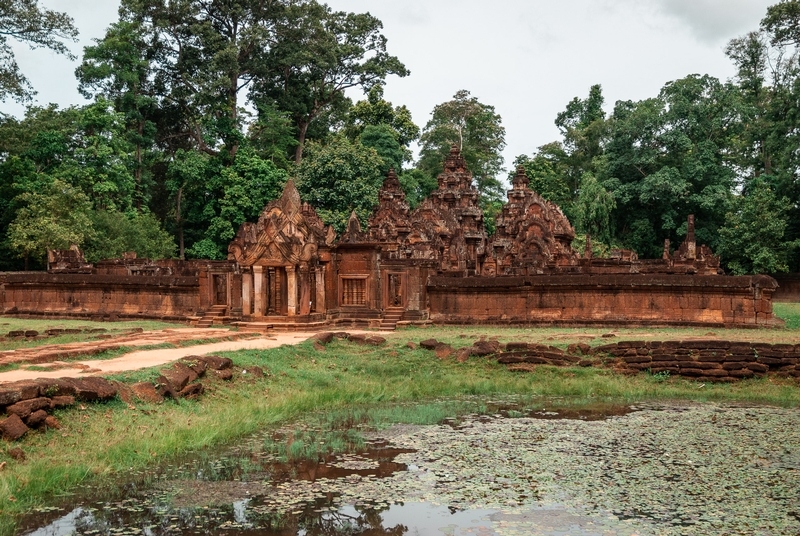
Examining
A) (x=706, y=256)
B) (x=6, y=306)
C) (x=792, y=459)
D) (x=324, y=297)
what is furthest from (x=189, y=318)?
(x=706, y=256)

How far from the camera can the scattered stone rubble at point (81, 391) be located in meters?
8.06

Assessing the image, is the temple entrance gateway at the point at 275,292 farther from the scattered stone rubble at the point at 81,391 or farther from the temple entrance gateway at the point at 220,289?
the scattered stone rubble at the point at 81,391

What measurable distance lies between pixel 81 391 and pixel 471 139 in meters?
56.1

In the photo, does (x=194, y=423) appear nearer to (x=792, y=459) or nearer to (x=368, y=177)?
(x=792, y=459)

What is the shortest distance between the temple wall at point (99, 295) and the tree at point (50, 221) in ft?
23.6

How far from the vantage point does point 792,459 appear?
8.28m

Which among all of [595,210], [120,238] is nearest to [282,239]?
[120,238]

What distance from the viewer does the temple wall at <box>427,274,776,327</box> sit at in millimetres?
17016

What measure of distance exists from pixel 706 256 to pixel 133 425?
28745 millimetres

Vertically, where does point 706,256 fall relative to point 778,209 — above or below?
below

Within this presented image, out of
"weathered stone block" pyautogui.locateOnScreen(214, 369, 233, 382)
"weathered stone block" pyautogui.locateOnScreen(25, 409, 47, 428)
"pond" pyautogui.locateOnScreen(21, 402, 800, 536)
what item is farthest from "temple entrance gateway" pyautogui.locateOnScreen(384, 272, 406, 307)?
"weathered stone block" pyautogui.locateOnScreen(25, 409, 47, 428)

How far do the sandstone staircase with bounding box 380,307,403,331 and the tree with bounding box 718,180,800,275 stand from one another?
2149 cm

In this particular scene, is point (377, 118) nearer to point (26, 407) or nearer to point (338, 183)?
point (338, 183)

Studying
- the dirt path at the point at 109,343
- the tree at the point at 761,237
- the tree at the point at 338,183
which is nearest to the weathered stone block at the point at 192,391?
the dirt path at the point at 109,343
